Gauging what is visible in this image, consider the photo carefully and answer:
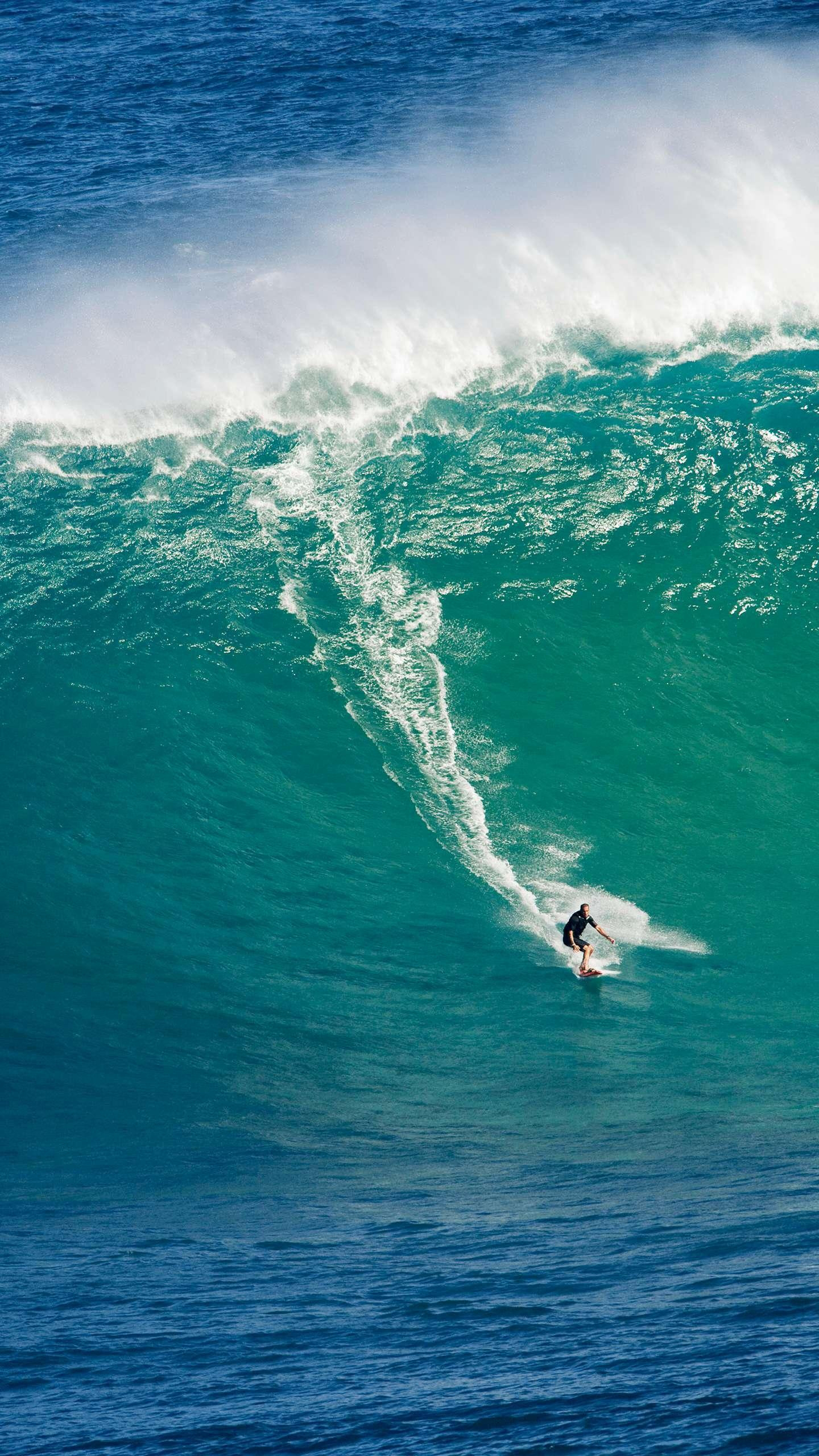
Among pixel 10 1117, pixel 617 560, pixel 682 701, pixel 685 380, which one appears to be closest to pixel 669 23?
pixel 685 380

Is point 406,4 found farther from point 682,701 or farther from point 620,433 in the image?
point 682,701

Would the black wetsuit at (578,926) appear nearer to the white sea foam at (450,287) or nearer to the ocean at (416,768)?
the ocean at (416,768)

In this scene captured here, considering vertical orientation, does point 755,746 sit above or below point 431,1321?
above

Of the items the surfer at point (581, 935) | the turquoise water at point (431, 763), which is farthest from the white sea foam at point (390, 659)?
the surfer at point (581, 935)

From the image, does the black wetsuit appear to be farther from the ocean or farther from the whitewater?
the whitewater

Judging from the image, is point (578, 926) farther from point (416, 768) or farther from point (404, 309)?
point (404, 309)

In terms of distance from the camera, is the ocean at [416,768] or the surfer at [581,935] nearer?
the ocean at [416,768]
